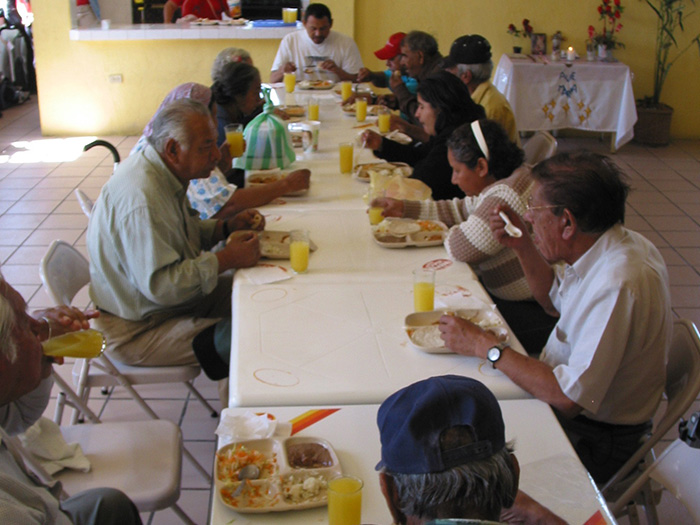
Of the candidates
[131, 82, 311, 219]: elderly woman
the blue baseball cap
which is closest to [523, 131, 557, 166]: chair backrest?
[131, 82, 311, 219]: elderly woman

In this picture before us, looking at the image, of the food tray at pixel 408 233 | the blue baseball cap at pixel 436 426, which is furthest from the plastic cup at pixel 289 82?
the blue baseball cap at pixel 436 426

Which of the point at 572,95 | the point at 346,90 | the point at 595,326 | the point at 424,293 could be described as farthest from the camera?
the point at 572,95

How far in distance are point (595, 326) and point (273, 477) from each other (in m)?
0.92

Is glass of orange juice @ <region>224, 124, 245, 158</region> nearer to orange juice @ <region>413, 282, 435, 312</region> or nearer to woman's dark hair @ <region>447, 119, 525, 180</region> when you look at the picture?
woman's dark hair @ <region>447, 119, 525, 180</region>

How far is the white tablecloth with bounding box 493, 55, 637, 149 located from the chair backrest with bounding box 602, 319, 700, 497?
5.15 metres

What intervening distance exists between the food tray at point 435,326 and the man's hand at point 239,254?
68 cm

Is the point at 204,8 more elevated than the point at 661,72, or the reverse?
the point at 204,8

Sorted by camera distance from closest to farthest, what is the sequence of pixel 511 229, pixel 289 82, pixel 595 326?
pixel 595 326
pixel 511 229
pixel 289 82

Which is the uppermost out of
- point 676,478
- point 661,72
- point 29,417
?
point 661,72

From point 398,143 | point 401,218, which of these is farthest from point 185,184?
point 398,143

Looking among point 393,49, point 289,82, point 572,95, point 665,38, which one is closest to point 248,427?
point 289,82

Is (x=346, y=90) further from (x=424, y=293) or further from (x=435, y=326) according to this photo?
(x=435, y=326)

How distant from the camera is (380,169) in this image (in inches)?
145

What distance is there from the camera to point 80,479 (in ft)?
6.46
